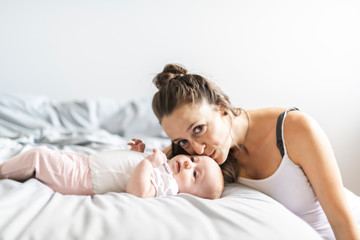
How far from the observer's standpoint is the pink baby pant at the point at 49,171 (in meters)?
1.00

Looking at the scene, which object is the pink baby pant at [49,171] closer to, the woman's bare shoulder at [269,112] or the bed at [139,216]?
the bed at [139,216]

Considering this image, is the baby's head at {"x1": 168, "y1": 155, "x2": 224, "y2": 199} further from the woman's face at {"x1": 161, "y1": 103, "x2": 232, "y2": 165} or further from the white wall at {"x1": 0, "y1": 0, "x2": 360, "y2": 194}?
the white wall at {"x1": 0, "y1": 0, "x2": 360, "y2": 194}

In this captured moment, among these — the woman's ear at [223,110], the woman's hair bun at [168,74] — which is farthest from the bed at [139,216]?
the woman's hair bun at [168,74]

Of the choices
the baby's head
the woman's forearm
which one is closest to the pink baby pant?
the woman's forearm

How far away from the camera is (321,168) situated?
975mm

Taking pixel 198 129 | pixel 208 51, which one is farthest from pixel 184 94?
pixel 208 51

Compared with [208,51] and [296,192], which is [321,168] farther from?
[208,51]

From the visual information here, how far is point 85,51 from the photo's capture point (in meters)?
2.30

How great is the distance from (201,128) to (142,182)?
0.29m

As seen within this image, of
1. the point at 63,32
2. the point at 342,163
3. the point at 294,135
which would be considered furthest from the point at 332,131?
the point at 63,32

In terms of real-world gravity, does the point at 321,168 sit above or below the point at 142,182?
above

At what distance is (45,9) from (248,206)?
2.08 m

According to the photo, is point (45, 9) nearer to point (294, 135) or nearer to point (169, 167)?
point (169, 167)

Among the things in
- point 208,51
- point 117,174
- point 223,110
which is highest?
point 208,51
